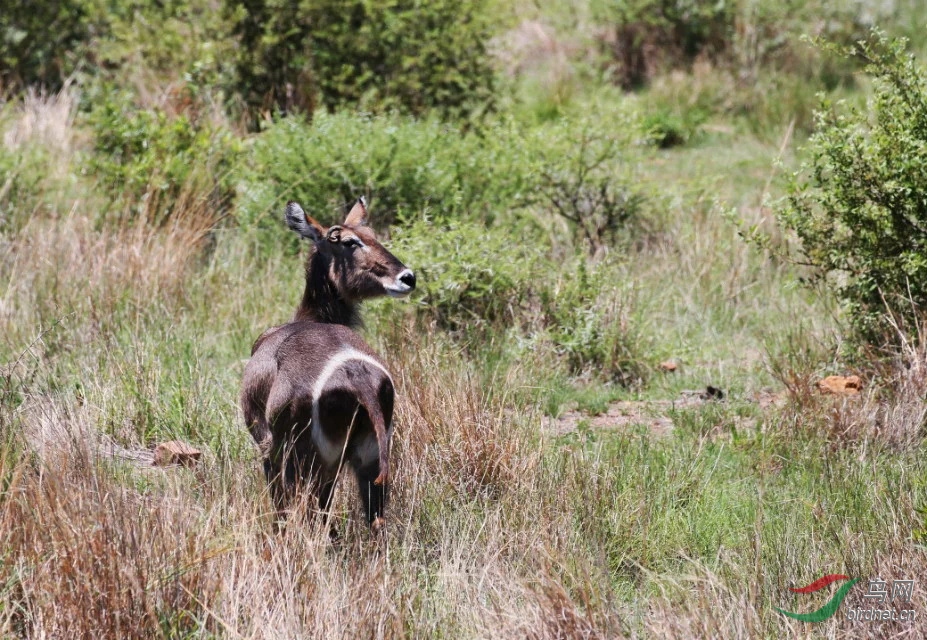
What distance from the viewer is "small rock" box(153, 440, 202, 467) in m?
5.38

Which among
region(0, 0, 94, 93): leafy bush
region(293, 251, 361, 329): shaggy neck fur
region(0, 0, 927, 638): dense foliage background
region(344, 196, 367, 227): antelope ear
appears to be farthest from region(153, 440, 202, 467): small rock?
region(0, 0, 94, 93): leafy bush

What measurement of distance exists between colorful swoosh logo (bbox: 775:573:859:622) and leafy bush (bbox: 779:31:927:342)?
225 cm

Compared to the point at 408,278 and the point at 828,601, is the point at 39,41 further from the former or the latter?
the point at 828,601

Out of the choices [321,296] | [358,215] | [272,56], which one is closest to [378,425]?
[321,296]

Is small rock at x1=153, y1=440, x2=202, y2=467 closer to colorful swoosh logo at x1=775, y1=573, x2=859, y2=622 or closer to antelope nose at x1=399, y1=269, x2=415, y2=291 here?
antelope nose at x1=399, y1=269, x2=415, y2=291

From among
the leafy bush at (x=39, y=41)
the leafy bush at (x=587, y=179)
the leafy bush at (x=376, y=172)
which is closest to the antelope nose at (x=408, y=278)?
the leafy bush at (x=376, y=172)

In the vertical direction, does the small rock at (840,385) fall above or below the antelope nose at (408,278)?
below

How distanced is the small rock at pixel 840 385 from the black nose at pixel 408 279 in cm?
243

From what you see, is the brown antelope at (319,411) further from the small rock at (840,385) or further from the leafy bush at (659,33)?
the leafy bush at (659,33)

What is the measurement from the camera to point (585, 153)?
919 centimetres

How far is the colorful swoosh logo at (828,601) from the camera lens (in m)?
4.02

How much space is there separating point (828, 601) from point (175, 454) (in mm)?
3063

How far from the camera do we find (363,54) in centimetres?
1087

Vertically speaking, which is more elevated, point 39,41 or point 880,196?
point 39,41
